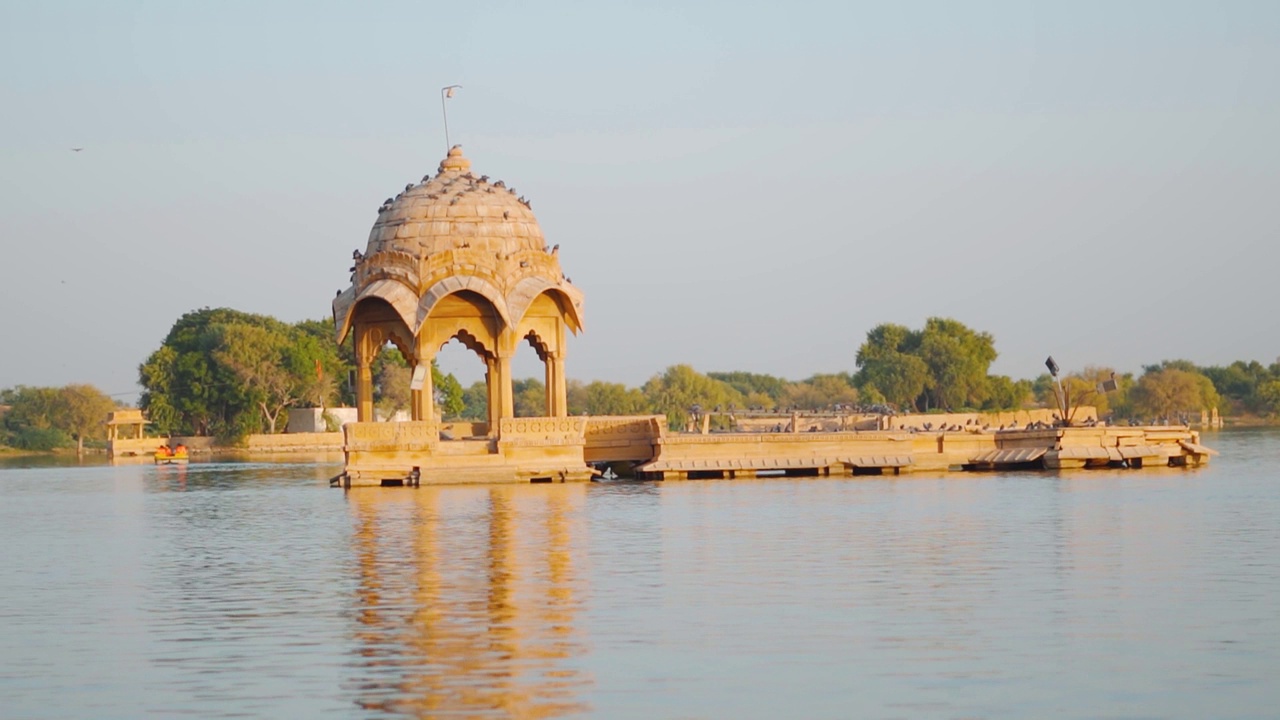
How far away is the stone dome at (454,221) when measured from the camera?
1561 inches

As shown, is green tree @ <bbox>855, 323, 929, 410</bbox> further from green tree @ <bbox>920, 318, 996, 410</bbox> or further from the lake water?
the lake water

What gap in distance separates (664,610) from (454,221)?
24.0 metres

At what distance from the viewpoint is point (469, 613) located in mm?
16531

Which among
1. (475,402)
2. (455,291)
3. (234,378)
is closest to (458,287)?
(455,291)

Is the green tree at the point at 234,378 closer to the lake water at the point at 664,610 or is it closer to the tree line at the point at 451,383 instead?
the tree line at the point at 451,383

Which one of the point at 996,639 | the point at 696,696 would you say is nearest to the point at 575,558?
the point at 996,639

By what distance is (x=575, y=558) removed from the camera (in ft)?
71.1

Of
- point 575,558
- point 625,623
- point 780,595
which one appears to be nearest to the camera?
point 625,623

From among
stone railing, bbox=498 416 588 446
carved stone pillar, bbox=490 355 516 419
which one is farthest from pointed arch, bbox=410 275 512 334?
stone railing, bbox=498 416 588 446

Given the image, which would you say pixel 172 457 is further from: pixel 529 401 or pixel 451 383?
pixel 529 401

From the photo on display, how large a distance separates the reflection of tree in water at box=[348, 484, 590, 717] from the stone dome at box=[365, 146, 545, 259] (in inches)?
424

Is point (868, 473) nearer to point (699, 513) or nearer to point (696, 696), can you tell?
point (699, 513)

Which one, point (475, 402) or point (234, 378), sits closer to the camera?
point (234, 378)

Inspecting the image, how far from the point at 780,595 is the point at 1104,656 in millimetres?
4519
